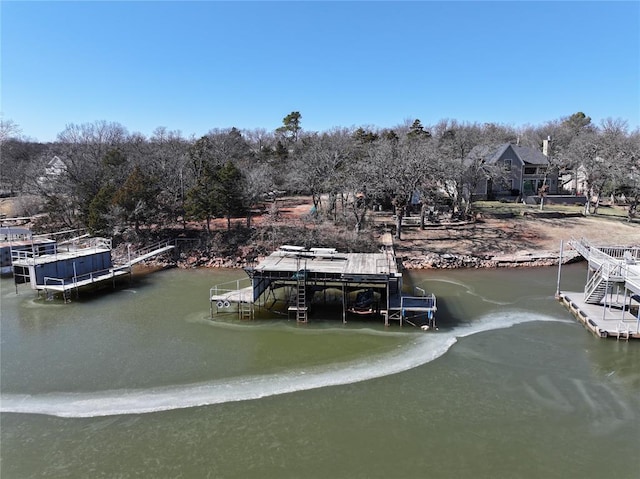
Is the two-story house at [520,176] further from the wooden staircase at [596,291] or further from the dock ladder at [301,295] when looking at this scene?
the dock ladder at [301,295]

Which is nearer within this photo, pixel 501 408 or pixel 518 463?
pixel 518 463

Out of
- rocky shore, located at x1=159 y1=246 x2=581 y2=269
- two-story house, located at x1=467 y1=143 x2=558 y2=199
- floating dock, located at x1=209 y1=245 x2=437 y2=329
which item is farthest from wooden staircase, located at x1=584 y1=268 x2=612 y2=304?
two-story house, located at x1=467 y1=143 x2=558 y2=199

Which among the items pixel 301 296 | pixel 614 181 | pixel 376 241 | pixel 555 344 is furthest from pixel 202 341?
pixel 614 181

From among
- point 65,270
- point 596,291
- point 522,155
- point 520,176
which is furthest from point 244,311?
point 522,155

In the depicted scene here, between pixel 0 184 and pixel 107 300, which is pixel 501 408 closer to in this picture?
pixel 107 300

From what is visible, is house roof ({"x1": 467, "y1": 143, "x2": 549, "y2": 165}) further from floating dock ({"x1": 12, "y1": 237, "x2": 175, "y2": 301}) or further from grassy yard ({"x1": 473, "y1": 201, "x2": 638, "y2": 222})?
floating dock ({"x1": 12, "y1": 237, "x2": 175, "y2": 301})

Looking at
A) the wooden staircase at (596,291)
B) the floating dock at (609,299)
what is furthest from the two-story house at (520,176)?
the wooden staircase at (596,291)
